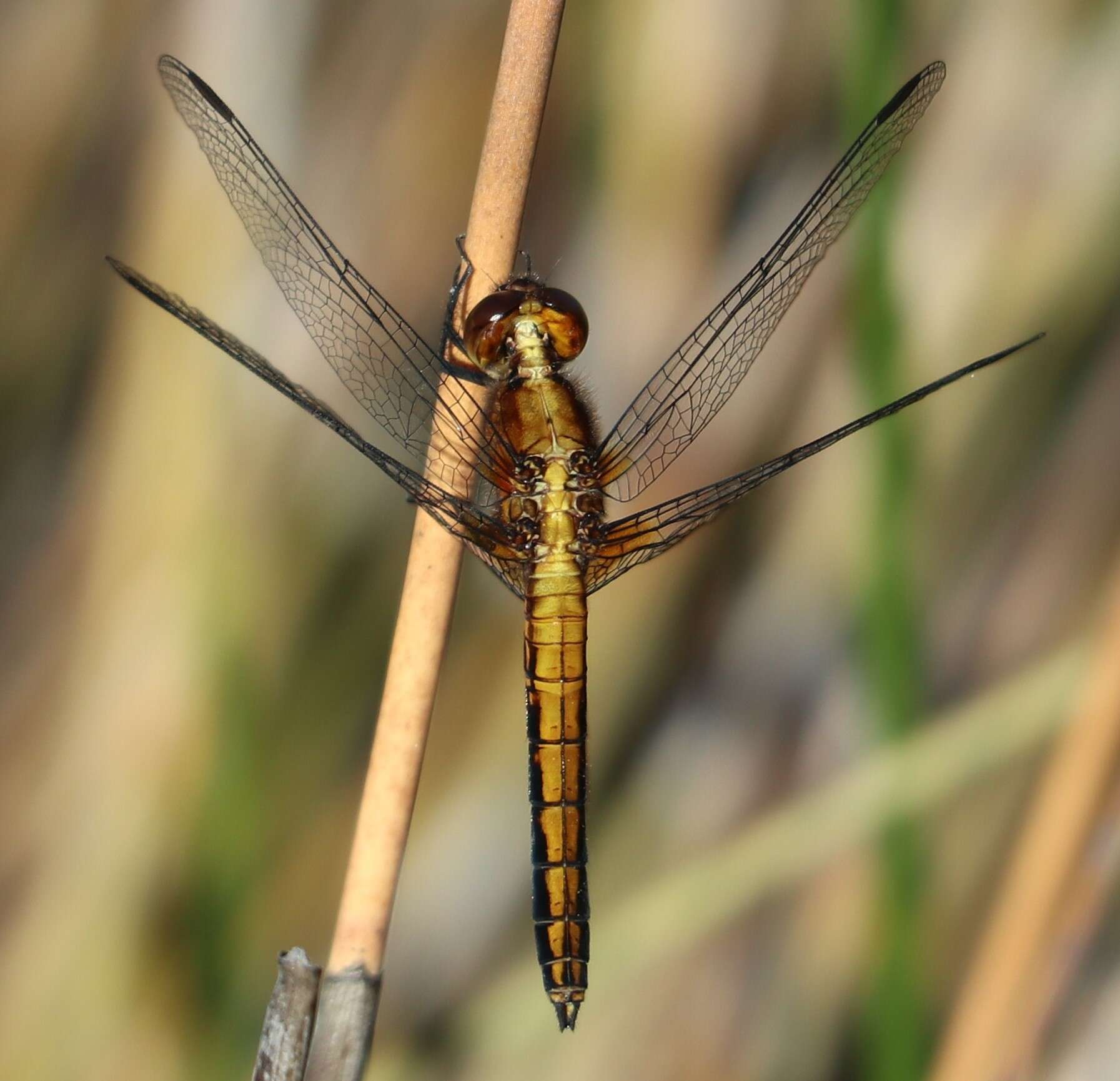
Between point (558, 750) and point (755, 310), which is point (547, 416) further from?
point (558, 750)

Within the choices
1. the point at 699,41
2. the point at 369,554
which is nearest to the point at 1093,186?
the point at 699,41

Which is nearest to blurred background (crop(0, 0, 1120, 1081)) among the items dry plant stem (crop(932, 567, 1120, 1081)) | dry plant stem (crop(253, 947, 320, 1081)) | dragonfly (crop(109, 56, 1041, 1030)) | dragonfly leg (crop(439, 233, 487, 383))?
dry plant stem (crop(932, 567, 1120, 1081))

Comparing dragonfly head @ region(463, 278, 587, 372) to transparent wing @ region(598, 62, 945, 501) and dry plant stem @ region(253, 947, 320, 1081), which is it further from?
dry plant stem @ region(253, 947, 320, 1081)

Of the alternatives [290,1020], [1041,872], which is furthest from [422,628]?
[1041,872]

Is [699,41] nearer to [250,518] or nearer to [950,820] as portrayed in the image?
[250,518]

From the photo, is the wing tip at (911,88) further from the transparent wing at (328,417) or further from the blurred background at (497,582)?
the transparent wing at (328,417)

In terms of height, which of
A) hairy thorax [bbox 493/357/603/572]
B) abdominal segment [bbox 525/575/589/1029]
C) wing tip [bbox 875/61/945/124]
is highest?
wing tip [bbox 875/61/945/124]

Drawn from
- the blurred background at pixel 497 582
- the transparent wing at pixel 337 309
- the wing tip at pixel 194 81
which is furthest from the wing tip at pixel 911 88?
the wing tip at pixel 194 81
